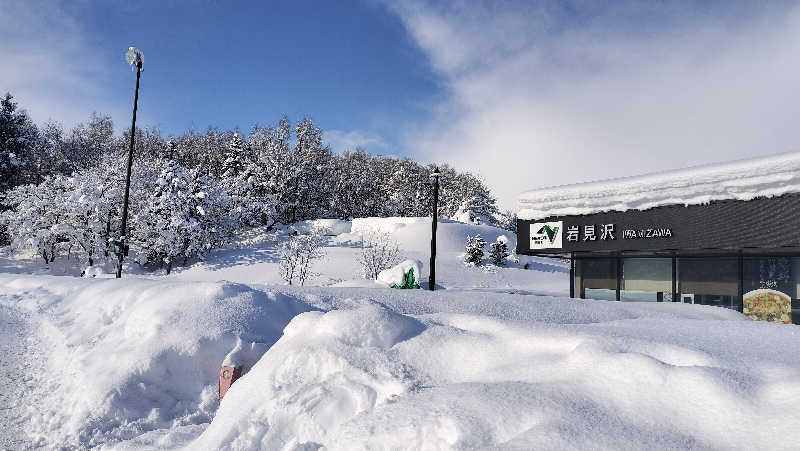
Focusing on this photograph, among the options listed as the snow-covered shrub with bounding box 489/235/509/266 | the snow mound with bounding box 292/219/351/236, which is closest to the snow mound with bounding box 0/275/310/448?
the snow-covered shrub with bounding box 489/235/509/266

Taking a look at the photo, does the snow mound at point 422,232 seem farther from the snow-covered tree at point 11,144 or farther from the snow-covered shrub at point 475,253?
the snow-covered tree at point 11,144

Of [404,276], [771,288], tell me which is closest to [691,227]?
[771,288]

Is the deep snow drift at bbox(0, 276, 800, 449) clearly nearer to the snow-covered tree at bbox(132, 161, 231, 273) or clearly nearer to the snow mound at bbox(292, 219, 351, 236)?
the snow-covered tree at bbox(132, 161, 231, 273)

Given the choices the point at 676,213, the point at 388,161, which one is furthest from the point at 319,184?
the point at 676,213

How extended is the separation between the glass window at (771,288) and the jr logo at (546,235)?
7.05 metres

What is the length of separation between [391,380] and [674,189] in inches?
728

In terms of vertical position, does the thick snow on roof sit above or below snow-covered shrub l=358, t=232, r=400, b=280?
above

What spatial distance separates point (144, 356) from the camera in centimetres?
694

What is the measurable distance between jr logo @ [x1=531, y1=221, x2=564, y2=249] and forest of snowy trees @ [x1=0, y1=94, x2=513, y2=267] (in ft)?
84.0

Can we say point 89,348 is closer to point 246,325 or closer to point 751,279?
point 246,325

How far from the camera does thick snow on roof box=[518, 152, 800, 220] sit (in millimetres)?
16828

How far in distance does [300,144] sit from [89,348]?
174 ft

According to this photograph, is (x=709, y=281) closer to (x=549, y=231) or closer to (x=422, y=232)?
(x=549, y=231)

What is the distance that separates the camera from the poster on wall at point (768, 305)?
17591mm
